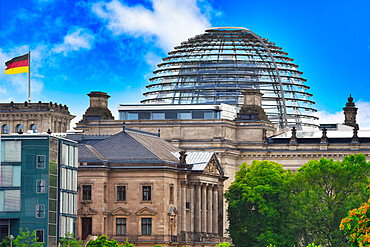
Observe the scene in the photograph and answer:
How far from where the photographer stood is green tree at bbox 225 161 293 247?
150 meters

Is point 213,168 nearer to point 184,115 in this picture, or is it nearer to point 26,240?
point 184,115

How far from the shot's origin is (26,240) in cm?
11919

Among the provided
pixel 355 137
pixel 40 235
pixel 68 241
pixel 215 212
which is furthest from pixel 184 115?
pixel 40 235

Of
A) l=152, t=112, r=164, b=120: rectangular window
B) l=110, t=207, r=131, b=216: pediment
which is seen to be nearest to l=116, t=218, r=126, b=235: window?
l=110, t=207, r=131, b=216: pediment

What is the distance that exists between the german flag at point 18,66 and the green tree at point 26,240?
30987 millimetres

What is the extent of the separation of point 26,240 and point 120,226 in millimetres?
25945

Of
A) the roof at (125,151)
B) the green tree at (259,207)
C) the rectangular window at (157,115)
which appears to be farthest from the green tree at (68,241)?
the rectangular window at (157,115)

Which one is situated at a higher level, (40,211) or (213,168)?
(213,168)

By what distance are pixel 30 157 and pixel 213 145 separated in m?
56.6

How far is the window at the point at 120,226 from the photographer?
144000 mm

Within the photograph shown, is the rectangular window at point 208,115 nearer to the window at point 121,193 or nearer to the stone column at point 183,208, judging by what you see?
the stone column at point 183,208

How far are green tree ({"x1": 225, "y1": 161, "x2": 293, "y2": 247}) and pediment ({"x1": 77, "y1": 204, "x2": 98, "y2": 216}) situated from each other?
1535cm

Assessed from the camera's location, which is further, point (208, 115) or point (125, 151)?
point (208, 115)

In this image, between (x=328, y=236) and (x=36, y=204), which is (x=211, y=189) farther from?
(x=36, y=204)
